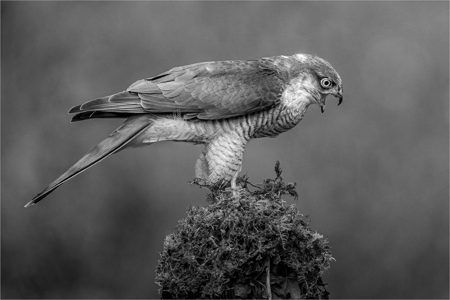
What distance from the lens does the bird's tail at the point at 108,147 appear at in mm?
3207

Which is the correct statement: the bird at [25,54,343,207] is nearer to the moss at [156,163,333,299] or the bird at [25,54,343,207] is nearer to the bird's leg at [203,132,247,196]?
the bird's leg at [203,132,247,196]

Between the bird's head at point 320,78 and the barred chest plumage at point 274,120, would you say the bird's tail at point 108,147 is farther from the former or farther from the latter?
the bird's head at point 320,78

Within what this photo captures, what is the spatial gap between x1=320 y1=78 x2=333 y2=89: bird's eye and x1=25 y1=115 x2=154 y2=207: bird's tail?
1.11m

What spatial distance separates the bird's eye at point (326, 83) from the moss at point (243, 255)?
95cm

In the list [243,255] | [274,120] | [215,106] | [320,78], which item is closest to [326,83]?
[320,78]

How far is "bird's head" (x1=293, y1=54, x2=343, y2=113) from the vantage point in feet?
11.7

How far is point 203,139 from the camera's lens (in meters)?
3.51

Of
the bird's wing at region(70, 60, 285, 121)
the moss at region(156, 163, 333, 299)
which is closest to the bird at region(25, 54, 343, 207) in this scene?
the bird's wing at region(70, 60, 285, 121)

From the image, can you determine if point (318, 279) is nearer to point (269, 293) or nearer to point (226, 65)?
point (269, 293)

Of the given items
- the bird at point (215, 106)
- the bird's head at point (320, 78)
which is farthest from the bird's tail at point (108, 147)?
the bird's head at point (320, 78)

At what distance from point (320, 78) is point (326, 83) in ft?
0.16

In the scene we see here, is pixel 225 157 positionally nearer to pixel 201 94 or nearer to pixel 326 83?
pixel 201 94

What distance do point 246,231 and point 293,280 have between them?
0.35m

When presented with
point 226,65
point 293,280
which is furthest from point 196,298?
point 226,65
